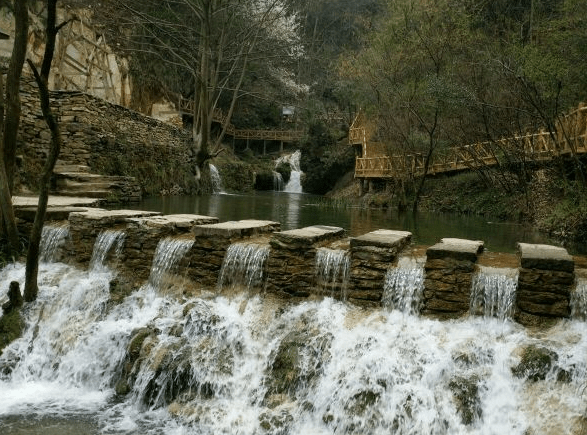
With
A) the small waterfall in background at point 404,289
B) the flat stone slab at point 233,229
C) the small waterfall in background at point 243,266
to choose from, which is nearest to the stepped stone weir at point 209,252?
the flat stone slab at point 233,229

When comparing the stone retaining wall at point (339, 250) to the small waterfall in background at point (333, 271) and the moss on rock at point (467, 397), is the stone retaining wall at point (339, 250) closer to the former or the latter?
the small waterfall in background at point (333, 271)

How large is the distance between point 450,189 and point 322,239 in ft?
48.2

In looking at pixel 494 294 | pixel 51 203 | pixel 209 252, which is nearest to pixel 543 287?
pixel 494 294

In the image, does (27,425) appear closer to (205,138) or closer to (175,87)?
(205,138)

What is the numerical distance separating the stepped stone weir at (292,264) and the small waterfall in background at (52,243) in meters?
3.87

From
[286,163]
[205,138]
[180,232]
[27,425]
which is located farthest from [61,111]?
[286,163]

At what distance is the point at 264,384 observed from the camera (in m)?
5.38

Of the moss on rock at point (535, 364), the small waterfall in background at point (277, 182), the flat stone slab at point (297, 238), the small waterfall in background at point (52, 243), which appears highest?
the small waterfall in background at point (277, 182)

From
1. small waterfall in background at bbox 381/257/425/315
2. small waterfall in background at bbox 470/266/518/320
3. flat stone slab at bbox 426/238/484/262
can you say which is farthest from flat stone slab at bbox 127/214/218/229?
small waterfall in background at bbox 470/266/518/320

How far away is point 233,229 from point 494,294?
346 cm

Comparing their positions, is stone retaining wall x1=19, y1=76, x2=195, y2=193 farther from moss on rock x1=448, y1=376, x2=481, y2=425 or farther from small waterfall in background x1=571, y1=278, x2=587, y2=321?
small waterfall in background x1=571, y1=278, x2=587, y2=321

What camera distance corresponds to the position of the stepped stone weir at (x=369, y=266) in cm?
594

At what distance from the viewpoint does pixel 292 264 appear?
6336mm

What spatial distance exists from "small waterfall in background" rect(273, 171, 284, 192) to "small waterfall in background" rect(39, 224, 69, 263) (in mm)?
27083
